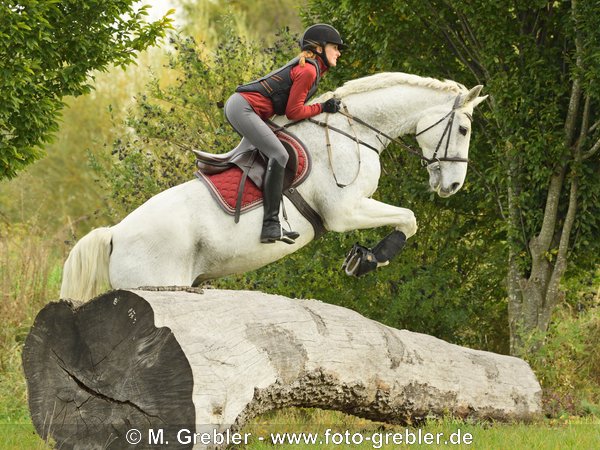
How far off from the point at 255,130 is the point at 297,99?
45cm

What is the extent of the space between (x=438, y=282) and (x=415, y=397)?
147 inches

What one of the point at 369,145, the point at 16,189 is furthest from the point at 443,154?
the point at 16,189

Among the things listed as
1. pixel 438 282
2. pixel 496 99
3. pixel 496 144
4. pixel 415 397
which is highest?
pixel 496 99

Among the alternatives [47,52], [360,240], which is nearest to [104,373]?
[47,52]

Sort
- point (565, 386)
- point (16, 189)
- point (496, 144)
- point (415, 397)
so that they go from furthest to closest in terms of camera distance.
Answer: point (16, 189) < point (496, 144) < point (565, 386) < point (415, 397)

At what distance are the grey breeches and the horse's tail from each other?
1.43 meters

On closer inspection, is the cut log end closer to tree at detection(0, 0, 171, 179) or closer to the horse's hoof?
the horse's hoof

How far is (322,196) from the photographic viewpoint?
7.41 metres

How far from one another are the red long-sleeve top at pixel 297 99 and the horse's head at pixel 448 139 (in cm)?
100

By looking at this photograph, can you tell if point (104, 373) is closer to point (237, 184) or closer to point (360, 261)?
point (237, 184)

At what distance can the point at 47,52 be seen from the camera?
9.13 metres

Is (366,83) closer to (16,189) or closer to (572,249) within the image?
(572,249)

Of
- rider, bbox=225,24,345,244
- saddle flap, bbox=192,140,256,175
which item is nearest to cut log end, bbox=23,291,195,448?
rider, bbox=225,24,345,244

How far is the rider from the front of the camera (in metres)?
7.13
